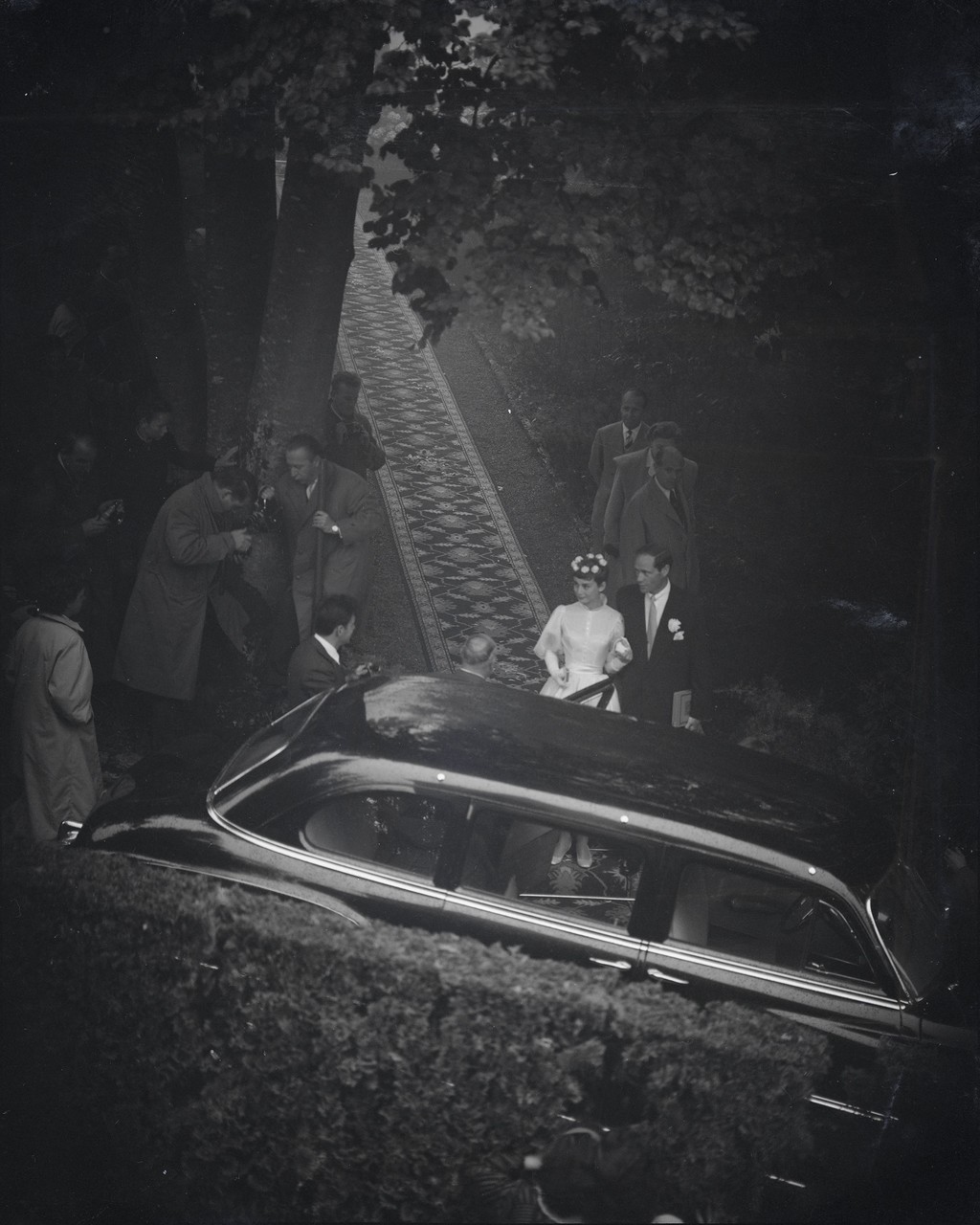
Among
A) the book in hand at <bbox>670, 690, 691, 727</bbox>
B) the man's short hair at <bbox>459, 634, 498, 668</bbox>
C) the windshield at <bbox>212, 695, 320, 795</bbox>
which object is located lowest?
the windshield at <bbox>212, 695, 320, 795</bbox>

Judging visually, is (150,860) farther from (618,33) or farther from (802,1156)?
(618,33)

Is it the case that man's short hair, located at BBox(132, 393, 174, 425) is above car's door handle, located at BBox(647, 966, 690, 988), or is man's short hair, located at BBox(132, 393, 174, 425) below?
above

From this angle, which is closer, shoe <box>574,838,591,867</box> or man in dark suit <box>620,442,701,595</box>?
shoe <box>574,838,591,867</box>

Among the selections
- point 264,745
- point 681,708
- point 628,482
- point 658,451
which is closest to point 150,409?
point 264,745

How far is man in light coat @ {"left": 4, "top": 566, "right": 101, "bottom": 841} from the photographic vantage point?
4.36 meters

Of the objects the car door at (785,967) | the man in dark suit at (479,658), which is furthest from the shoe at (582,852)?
the man in dark suit at (479,658)

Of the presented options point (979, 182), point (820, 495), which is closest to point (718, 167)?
point (979, 182)

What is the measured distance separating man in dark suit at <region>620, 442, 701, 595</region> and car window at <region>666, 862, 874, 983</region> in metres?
1.45

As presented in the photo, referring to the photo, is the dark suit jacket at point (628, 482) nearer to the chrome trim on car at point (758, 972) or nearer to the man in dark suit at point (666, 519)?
the man in dark suit at point (666, 519)

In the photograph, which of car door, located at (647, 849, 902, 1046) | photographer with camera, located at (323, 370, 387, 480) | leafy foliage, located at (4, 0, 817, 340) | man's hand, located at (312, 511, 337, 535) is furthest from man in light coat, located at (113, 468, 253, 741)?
car door, located at (647, 849, 902, 1046)

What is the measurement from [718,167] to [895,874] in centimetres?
291

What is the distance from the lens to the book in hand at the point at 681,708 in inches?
183

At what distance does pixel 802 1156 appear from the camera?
330cm

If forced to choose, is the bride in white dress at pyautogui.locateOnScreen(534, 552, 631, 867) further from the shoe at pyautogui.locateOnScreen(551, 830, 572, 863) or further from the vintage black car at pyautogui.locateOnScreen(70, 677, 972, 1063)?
the shoe at pyautogui.locateOnScreen(551, 830, 572, 863)
